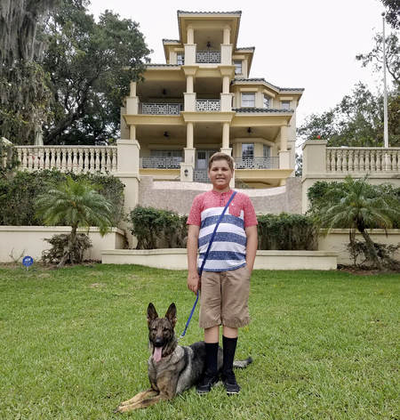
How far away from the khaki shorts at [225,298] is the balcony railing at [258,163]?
22.4 metres

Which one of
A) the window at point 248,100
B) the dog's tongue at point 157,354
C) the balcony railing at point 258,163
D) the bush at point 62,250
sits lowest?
the dog's tongue at point 157,354

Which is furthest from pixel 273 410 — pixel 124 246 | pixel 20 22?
pixel 20 22

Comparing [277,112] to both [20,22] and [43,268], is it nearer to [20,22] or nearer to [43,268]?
[20,22]

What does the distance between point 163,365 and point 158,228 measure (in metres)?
8.54

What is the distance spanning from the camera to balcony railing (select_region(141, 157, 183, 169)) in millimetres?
26500

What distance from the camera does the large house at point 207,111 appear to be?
80.8ft

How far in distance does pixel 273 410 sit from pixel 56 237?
29.1ft

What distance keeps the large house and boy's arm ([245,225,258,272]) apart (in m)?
19.5

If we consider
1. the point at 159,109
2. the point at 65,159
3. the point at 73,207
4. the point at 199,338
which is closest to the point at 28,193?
the point at 65,159

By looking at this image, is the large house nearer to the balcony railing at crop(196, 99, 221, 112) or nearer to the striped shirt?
the balcony railing at crop(196, 99, 221, 112)

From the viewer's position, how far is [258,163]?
25.8 metres

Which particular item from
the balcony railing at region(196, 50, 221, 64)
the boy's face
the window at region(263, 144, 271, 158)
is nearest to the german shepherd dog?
the boy's face

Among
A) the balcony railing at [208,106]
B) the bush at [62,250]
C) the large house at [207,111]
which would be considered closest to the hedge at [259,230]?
the bush at [62,250]

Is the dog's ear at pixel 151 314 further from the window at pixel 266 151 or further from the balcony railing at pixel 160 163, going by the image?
the window at pixel 266 151
